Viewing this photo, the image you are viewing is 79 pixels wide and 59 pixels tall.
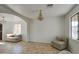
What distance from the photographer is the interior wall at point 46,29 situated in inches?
55.6

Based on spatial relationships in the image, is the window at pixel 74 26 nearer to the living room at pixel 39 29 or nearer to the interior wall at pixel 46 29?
the living room at pixel 39 29

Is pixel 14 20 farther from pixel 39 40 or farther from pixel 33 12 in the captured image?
pixel 39 40

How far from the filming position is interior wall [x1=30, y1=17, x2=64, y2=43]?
1.41 metres

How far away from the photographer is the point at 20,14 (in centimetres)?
→ 146

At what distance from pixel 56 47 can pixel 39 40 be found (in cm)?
36

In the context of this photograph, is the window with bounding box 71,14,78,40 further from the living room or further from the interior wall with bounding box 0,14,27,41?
the interior wall with bounding box 0,14,27,41

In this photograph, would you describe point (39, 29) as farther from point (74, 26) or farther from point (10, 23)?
point (74, 26)

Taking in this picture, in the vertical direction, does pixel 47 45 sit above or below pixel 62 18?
below

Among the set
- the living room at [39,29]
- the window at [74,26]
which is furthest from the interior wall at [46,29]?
the window at [74,26]

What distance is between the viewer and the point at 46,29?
1.51 meters

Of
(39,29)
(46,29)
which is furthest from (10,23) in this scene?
(46,29)
